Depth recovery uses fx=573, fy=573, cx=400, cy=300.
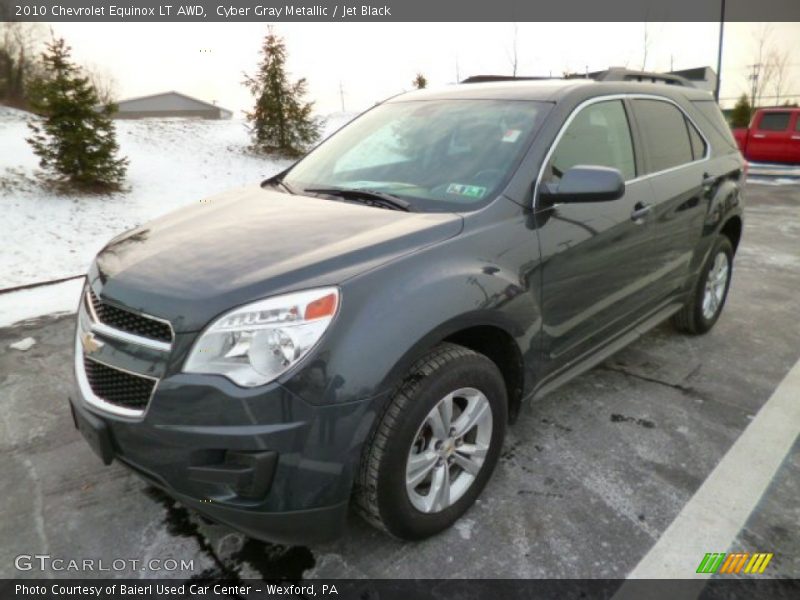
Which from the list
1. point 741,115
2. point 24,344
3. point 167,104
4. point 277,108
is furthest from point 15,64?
point 167,104

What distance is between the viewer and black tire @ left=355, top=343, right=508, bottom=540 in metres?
1.93

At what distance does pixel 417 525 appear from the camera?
A: 2.13 meters

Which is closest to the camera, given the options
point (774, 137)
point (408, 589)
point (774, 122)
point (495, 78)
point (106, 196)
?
point (408, 589)

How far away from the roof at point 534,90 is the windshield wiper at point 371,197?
881 mm

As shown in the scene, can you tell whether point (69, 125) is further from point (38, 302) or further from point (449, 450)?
point (449, 450)

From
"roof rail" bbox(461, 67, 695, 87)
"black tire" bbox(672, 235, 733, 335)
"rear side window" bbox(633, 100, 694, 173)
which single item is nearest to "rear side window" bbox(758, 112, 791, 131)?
"black tire" bbox(672, 235, 733, 335)

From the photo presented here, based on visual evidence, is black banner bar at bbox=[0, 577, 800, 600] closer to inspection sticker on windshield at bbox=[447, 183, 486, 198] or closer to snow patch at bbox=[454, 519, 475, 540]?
snow patch at bbox=[454, 519, 475, 540]

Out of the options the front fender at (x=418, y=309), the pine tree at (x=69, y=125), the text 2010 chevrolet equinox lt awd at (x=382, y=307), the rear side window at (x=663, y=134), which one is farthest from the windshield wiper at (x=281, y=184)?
the pine tree at (x=69, y=125)

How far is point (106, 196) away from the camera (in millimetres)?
8906

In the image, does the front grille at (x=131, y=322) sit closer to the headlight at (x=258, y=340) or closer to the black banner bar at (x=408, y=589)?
the headlight at (x=258, y=340)

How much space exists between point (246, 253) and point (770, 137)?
18.3 meters

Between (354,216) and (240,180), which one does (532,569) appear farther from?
(240,180)

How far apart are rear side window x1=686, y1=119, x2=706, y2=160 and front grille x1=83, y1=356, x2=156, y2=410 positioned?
3572 mm

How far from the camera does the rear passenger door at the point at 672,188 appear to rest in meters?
3.29
